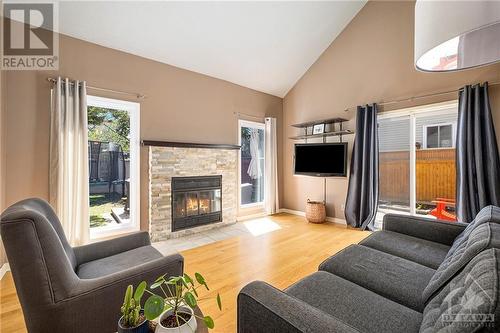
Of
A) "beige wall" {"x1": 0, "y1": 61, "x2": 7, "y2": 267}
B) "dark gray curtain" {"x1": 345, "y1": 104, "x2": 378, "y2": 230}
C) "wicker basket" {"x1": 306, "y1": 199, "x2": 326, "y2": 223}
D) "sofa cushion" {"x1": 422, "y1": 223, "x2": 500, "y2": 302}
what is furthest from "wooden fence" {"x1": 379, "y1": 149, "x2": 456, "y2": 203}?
"beige wall" {"x1": 0, "y1": 61, "x2": 7, "y2": 267}

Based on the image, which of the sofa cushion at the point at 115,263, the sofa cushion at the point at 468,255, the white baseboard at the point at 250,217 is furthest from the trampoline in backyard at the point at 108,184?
the sofa cushion at the point at 468,255

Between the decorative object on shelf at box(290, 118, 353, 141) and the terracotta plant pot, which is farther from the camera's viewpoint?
the decorative object on shelf at box(290, 118, 353, 141)

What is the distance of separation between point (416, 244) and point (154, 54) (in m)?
4.13

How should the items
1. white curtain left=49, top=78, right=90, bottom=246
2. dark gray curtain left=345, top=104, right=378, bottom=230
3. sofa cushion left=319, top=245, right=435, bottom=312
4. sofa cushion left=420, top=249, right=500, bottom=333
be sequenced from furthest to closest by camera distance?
dark gray curtain left=345, top=104, right=378, bottom=230, white curtain left=49, top=78, right=90, bottom=246, sofa cushion left=319, top=245, right=435, bottom=312, sofa cushion left=420, top=249, right=500, bottom=333

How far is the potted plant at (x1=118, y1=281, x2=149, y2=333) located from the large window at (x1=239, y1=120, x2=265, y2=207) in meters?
4.15

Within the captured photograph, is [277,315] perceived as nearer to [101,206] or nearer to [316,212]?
[101,206]

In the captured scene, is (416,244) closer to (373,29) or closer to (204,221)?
(204,221)

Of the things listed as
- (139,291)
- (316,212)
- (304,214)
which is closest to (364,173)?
(316,212)

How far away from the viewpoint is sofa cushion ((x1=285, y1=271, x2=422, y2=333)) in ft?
A: 3.68

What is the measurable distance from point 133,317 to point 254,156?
4.53 meters

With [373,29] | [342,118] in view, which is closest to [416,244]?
[342,118]

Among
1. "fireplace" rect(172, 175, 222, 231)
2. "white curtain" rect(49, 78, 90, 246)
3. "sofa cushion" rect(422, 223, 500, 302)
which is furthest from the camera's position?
"fireplace" rect(172, 175, 222, 231)

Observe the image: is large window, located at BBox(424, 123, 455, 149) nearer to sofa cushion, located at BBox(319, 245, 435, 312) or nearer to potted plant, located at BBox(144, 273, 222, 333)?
sofa cushion, located at BBox(319, 245, 435, 312)

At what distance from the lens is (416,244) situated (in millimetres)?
2064
